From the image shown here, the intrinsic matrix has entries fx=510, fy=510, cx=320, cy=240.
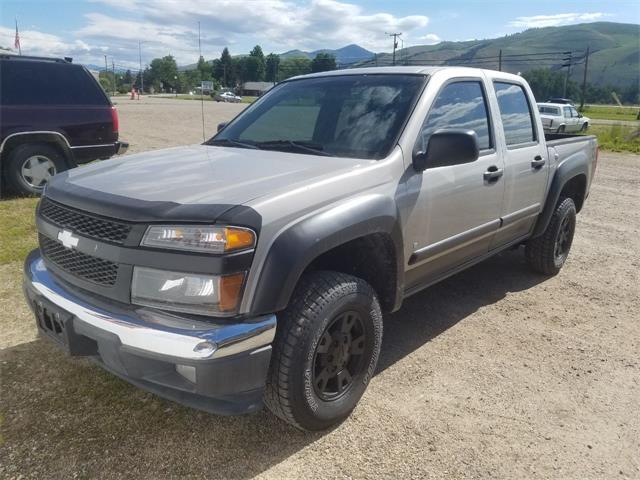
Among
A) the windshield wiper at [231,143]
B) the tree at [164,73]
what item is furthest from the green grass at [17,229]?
the tree at [164,73]

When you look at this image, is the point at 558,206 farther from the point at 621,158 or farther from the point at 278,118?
the point at 621,158

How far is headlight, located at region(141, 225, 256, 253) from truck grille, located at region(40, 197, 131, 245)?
0.15 meters

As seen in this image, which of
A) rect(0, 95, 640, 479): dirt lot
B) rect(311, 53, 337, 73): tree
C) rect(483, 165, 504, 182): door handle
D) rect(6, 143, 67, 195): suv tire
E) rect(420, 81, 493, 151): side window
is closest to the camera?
rect(0, 95, 640, 479): dirt lot

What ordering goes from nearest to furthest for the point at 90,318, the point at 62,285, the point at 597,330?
1. the point at 90,318
2. the point at 62,285
3. the point at 597,330

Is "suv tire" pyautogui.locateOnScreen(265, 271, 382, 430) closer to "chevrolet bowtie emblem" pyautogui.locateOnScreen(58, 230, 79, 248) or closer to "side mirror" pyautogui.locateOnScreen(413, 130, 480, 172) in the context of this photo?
"side mirror" pyautogui.locateOnScreen(413, 130, 480, 172)

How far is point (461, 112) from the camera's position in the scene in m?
3.43

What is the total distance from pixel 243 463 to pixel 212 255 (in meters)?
1.02

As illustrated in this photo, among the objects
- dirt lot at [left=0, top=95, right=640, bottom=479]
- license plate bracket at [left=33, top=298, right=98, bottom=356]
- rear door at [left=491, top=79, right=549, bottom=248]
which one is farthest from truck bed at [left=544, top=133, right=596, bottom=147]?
license plate bracket at [left=33, top=298, right=98, bottom=356]

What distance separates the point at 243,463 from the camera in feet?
7.68

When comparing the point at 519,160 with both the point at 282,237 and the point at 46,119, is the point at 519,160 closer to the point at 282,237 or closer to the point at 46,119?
the point at 282,237

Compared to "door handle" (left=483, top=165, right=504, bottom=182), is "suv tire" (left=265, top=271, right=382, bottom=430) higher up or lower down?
lower down

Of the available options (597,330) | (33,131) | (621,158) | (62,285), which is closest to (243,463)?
(62,285)

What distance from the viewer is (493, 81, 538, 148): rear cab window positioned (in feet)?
12.7

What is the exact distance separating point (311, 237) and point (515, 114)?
2.64 meters
